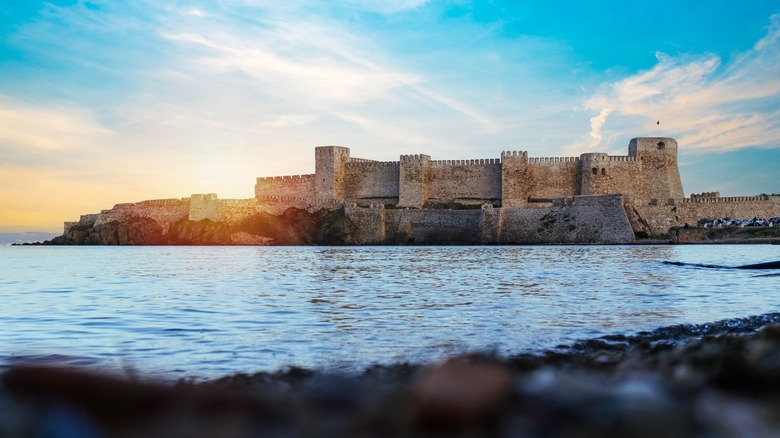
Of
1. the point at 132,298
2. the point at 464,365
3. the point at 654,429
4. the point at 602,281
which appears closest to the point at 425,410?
the point at 464,365

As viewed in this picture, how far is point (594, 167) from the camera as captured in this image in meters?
42.9

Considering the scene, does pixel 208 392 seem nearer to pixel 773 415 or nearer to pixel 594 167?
pixel 773 415

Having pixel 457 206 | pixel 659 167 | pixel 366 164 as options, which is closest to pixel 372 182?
pixel 366 164

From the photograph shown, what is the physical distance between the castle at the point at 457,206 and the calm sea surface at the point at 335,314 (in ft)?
81.0

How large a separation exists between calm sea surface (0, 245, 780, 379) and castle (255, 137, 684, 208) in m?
29.2

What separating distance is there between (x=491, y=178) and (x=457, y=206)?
2905mm

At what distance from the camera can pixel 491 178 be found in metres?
45.3

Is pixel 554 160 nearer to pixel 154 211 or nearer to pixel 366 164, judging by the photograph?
pixel 366 164

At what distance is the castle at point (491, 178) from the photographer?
1700 inches

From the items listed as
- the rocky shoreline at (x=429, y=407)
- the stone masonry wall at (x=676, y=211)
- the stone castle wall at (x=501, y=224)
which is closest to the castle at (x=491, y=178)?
the stone masonry wall at (x=676, y=211)

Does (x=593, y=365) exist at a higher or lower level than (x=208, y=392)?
lower

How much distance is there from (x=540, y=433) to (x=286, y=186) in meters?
49.8

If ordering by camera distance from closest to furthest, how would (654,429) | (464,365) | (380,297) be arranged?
(654,429) < (464,365) < (380,297)

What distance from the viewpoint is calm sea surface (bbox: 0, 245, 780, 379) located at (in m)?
5.57
